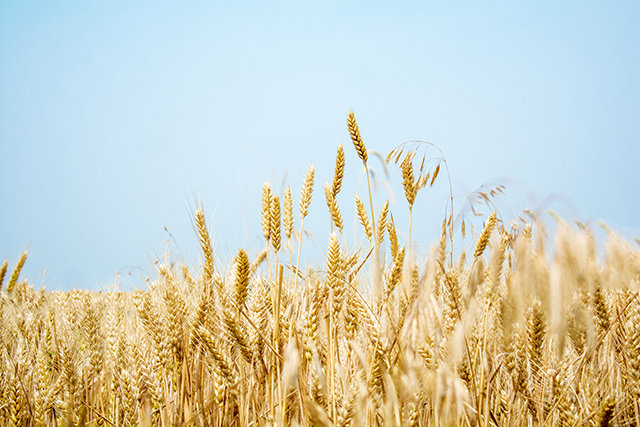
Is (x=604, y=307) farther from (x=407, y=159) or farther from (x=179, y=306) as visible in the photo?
(x=179, y=306)

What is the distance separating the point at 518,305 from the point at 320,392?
75 cm

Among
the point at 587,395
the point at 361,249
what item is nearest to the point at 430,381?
the point at 361,249

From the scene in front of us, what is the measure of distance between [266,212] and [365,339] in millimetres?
749

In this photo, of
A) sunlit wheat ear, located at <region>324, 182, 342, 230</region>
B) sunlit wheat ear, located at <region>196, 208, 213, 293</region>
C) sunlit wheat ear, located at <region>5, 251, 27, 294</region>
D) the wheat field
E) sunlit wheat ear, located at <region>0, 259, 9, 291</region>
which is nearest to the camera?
the wheat field

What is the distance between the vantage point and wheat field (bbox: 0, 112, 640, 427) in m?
1.28

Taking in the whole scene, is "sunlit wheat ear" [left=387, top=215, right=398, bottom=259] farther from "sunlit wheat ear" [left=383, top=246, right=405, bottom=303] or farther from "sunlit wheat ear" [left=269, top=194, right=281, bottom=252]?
"sunlit wheat ear" [left=269, top=194, right=281, bottom=252]

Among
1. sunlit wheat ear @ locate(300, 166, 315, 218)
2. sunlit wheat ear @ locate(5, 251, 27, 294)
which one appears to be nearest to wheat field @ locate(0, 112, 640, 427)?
sunlit wheat ear @ locate(300, 166, 315, 218)

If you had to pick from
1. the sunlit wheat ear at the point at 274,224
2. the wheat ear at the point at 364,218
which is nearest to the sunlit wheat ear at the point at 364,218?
the wheat ear at the point at 364,218

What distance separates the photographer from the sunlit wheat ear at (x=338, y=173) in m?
1.87

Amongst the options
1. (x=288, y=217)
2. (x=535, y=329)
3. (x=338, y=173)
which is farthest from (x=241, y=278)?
(x=535, y=329)

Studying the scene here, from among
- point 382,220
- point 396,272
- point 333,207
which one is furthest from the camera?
point 382,220

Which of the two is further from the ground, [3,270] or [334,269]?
[3,270]

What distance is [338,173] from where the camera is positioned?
1.88 meters

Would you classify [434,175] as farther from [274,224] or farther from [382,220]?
[274,224]
